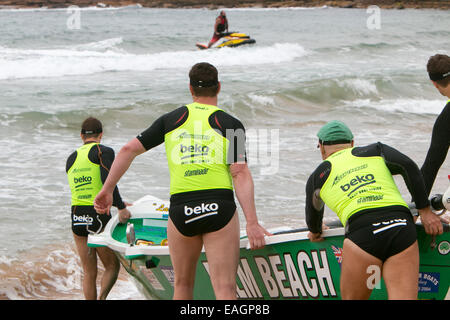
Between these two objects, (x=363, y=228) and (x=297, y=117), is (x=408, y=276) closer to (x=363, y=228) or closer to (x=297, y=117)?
(x=363, y=228)

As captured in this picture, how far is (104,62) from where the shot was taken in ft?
88.8

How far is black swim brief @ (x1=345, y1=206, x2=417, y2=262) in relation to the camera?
3.47 m

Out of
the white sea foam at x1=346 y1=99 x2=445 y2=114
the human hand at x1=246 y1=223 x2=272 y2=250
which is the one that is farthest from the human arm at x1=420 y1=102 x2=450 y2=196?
the white sea foam at x1=346 y1=99 x2=445 y2=114

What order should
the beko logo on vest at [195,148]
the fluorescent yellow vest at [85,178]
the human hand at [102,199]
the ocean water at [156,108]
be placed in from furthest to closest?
the ocean water at [156,108] < the fluorescent yellow vest at [85,178] < the human hand at [102,199] < the beko logo on vest at [195,148]

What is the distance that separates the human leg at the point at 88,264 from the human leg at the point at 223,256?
191cm

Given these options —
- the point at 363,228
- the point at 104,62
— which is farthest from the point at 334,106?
the point at 363,228

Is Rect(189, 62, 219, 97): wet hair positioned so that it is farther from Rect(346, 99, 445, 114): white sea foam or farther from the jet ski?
the jet ski

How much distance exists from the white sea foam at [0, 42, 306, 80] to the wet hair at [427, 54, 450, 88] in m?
20.5

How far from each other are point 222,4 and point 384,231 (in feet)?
353

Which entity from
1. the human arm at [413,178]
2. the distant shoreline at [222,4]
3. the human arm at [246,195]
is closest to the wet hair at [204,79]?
the human arm at [246,195]

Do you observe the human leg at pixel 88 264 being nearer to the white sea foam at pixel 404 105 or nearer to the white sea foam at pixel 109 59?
the white sea foam at pixel 404 105

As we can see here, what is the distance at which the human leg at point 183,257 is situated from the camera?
3.72m

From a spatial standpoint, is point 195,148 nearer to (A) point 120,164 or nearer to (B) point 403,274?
(A) point 120,164
